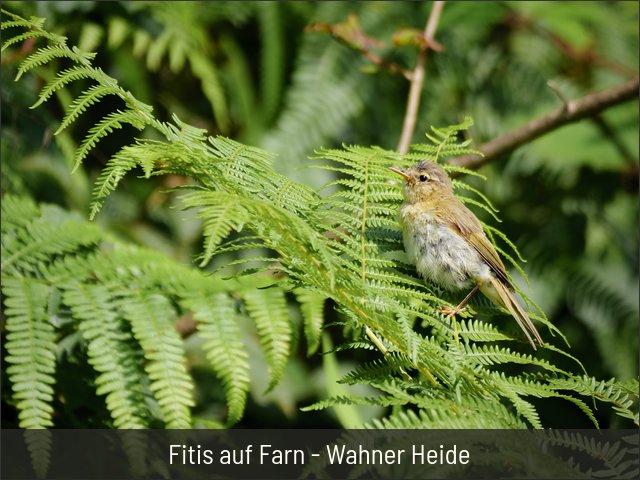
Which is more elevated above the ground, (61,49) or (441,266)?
(61,49)

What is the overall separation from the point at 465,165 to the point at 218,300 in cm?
125

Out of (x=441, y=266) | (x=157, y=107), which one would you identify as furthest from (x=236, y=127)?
(x=441, y=266)

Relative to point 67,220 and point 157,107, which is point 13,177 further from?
point 157,107

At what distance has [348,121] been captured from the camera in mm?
4105

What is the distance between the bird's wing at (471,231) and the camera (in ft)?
7.74

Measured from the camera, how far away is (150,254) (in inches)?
107

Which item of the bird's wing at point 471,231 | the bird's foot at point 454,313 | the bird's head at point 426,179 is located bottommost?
the bird's foot at point 454,313

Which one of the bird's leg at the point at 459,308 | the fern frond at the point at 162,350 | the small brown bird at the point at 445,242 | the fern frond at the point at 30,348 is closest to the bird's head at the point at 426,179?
the small brown bird at the point at 445,242

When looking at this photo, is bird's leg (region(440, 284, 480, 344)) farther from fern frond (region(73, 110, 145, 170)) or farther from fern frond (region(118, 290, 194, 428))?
fern frond (region(73, 110, 145, 170))

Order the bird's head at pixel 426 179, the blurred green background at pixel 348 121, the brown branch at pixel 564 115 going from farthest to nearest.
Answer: the blurred green background at pixel 348 121 → the brown branch at pixel 564 115 → the bird's head at pixel 426 179
